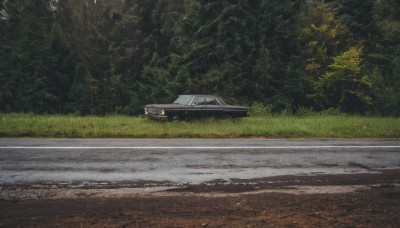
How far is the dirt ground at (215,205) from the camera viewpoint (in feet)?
13.5

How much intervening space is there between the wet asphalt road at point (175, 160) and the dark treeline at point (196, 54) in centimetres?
1579

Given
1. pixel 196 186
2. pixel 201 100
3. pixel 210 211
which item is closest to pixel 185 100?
pixel 201 100

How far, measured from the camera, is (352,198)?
5.07 meters

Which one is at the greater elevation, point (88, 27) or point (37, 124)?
point (88, 27)

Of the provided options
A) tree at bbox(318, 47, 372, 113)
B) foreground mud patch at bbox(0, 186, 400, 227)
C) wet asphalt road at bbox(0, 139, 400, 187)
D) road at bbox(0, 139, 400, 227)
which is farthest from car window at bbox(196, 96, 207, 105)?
tree at bbox(318, 47, 372, 113)

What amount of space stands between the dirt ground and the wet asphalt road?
56cm

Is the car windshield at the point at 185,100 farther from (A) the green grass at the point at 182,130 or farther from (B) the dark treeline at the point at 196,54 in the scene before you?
(B) the dark treeline at the point at 196,54

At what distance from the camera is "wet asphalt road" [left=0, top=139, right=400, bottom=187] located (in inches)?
244

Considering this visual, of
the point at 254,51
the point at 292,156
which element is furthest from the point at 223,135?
the point at 254,51

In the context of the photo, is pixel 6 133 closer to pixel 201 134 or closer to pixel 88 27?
pixel 201 134

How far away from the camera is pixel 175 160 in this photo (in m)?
7.60

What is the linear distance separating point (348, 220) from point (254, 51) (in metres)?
24.0

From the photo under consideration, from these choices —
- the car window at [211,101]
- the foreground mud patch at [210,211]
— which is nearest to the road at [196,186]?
the foreground mud patch at [210,211]

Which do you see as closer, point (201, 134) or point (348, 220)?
point (348, 220)
